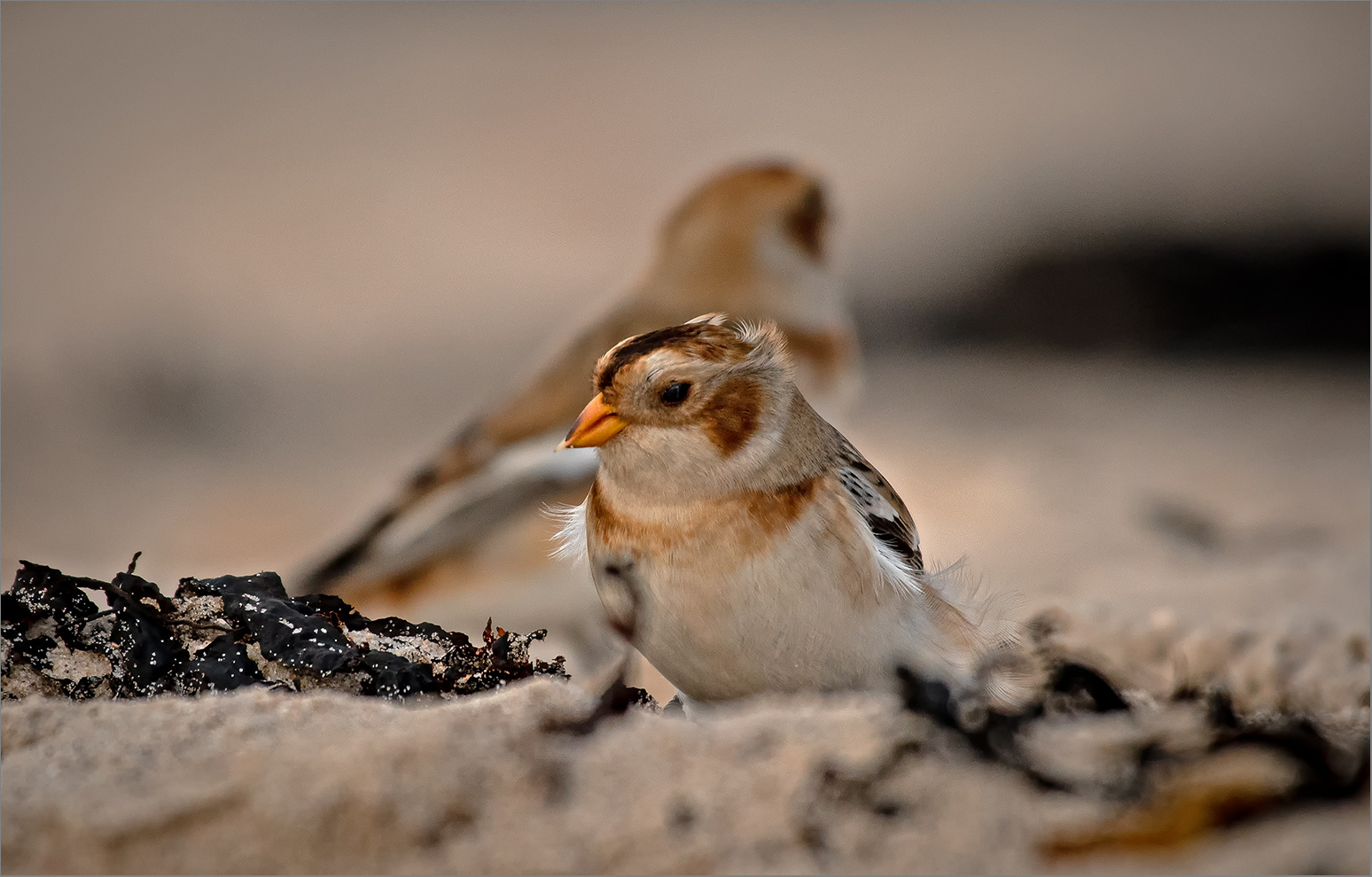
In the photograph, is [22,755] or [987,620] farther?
[987,620]

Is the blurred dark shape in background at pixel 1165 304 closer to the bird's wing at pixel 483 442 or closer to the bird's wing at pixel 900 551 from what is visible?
the bird's wing at pixel 483 442

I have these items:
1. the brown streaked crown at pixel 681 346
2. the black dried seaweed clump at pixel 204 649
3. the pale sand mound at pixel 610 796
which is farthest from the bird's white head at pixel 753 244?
the pale sand mound at pixel 610 796

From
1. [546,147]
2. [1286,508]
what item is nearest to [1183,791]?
[1286,508]

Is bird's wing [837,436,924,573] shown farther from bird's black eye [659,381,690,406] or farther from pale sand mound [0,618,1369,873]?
pale sand mound [0,618,1369,873]

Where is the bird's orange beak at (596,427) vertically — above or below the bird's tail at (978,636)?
above

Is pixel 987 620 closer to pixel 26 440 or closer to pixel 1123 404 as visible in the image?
pixel 1123 404

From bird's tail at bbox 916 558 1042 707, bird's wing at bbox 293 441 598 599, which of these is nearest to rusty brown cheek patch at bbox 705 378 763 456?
bird's tail at bbox 916 558 1042 707
